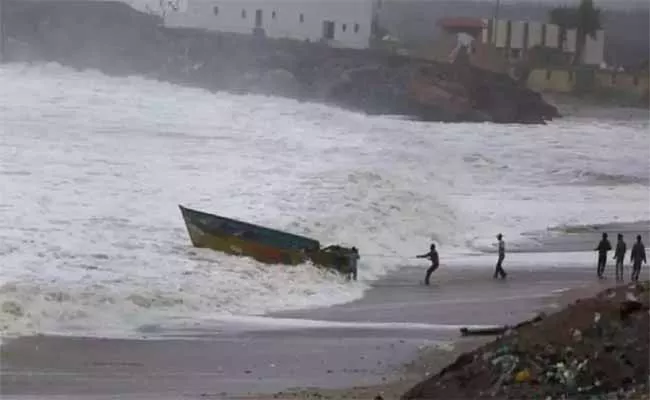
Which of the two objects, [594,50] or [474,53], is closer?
[594,50]

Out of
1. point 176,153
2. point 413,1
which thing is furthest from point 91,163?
point 413,1

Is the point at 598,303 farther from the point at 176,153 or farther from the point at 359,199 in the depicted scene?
the point at 176,153

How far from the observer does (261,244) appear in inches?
578

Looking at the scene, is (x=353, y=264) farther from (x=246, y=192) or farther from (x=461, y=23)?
(x=461, y=23)

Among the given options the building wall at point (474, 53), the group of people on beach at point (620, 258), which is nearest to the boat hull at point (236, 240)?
the group of people on beach at point (620, 258)

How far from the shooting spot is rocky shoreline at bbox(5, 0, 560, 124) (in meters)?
44.7

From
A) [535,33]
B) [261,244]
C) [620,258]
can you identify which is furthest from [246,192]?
[535,33]

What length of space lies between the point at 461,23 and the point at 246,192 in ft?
79.7

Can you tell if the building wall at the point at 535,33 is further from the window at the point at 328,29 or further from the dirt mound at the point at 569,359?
the dirt mound at the point at 569,359

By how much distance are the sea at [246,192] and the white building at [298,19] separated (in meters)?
4.75

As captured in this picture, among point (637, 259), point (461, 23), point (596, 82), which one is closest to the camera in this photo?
point (637, 259)

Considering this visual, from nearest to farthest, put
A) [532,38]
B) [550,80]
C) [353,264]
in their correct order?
[353,264]
[532,38]
[550,80]

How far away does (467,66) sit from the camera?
45.5 meters

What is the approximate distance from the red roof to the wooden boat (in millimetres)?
30551
